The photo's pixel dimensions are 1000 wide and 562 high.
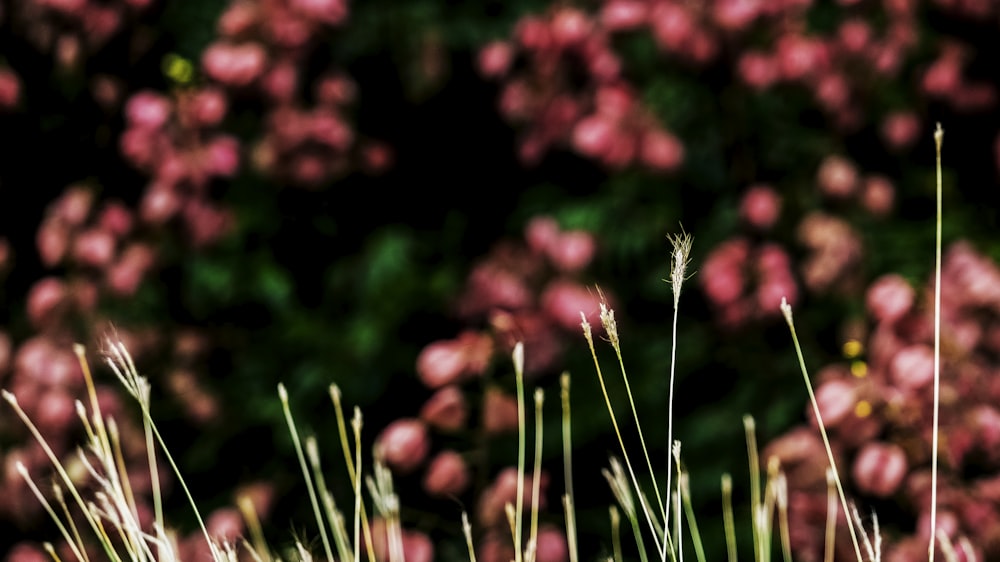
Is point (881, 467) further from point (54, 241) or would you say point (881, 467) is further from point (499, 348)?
point (54, 241)

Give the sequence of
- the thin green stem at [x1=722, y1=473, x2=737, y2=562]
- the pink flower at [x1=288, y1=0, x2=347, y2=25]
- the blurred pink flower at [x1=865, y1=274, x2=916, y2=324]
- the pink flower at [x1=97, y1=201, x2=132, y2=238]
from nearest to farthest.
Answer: the thin green stem at [x1=722, y1=473, x2=737, y2=562] → the blurred pink flower at [x1=865, y1=274, x2=916, y2=324] → the pink flower at [x1=288, y1=0, x2=347, y2=25] → the pink flower at [x1=97, y1=201, x2=132, y2=238]

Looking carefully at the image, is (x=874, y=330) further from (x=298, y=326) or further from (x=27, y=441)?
(x=27, y=441)

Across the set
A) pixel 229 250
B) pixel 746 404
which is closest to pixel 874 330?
pixel 746 404

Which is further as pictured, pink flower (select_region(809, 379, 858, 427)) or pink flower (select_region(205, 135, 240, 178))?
pink flower (select_region(205, 135, 240, 178))

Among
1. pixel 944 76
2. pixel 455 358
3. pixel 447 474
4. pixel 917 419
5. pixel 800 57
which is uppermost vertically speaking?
pixel 800 57

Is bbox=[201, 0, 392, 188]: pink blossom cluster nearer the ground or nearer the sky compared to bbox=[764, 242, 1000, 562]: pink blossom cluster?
nearer the sky

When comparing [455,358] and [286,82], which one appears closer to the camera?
[455,358]

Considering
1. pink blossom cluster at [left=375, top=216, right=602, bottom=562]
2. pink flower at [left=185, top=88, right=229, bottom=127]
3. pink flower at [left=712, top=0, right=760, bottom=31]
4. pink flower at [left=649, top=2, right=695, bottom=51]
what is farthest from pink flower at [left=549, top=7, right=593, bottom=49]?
pink flower at [left=185, top=88, right=229, bottom=127]

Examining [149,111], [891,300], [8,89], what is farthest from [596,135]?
[8,89]

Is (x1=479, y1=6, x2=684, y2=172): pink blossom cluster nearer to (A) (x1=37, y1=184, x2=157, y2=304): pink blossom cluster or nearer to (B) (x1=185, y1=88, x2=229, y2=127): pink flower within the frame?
(B) (x1=185, y1=88, x2=229, y2=127): pink flower
